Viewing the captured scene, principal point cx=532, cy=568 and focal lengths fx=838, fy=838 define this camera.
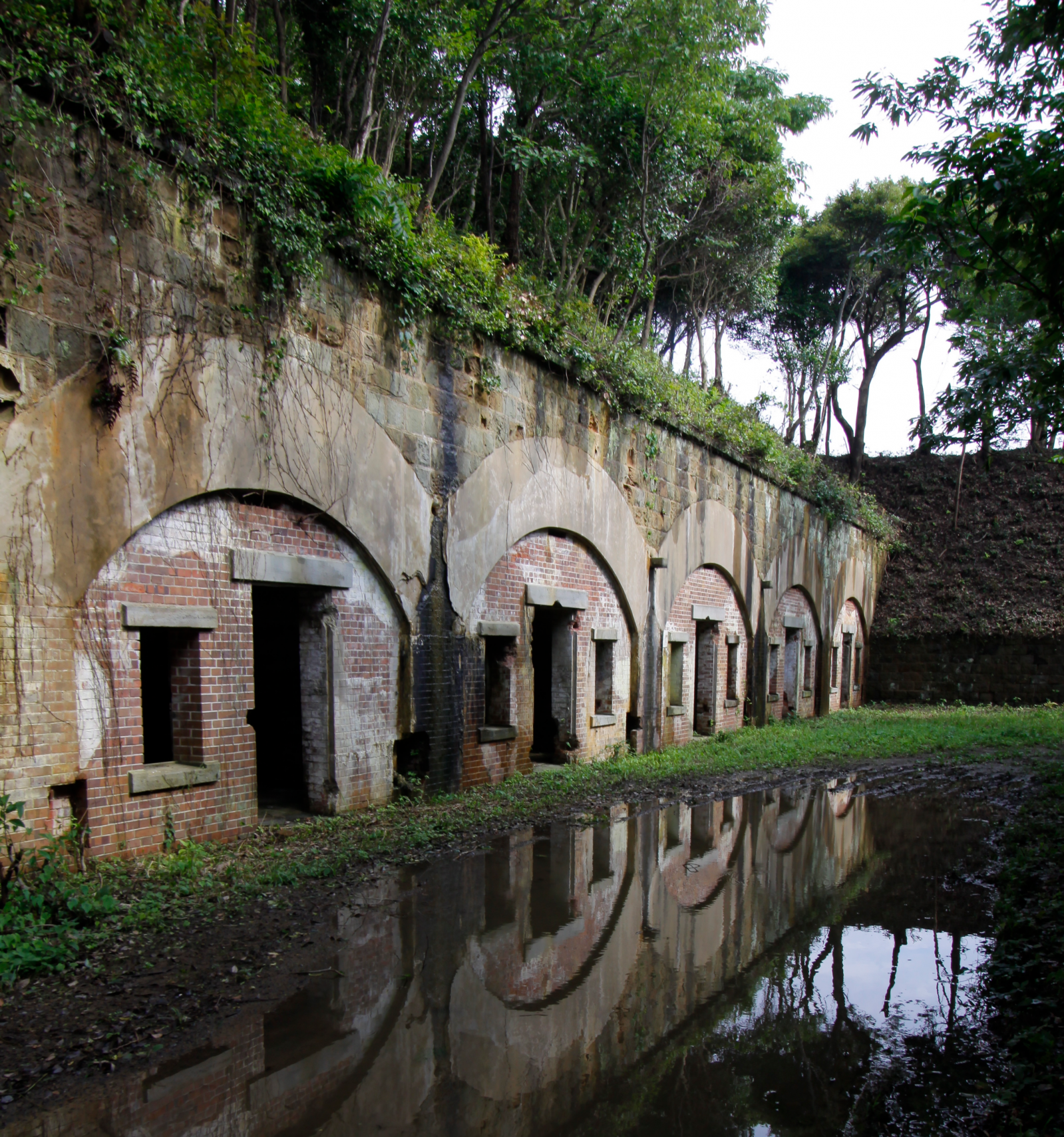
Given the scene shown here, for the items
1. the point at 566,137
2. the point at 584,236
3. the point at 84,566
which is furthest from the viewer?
the point at 584,236

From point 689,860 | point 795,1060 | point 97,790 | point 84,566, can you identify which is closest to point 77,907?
point 97,790

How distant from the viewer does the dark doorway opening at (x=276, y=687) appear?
8336 mm

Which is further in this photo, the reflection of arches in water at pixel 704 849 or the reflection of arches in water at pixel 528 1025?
the reflection of arches in water at pixel 704 849

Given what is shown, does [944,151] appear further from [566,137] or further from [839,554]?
[839,554]

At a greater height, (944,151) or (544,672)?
(944,151)

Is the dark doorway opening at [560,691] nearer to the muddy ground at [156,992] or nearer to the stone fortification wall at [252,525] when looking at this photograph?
the stone fortification wall at [252,525]

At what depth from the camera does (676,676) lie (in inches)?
509

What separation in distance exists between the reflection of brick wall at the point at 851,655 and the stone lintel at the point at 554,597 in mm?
11255

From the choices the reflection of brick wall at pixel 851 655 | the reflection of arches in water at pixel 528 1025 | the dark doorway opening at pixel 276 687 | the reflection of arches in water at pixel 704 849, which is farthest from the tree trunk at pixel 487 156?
the reflection of arches in water at pixel 528 1025

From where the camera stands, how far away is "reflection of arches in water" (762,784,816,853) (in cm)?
690

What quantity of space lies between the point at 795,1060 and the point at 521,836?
3530 mm

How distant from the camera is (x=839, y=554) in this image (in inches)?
807

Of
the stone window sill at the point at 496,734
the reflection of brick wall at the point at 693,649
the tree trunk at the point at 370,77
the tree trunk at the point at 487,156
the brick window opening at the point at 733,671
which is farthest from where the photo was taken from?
the brick window opening at the point at 733,671

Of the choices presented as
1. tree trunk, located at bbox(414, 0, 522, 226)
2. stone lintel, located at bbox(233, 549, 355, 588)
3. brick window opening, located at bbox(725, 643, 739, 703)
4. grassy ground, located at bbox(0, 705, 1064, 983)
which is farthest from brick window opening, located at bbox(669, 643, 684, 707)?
tree trunk, located at bbox(414, 0, 522, 226)
